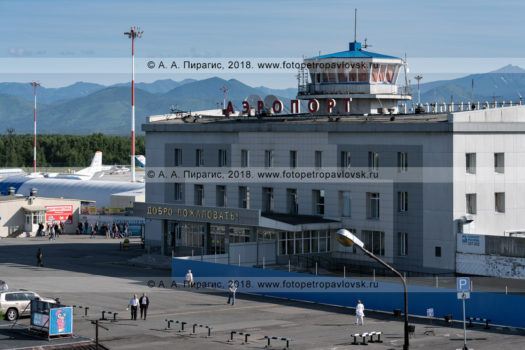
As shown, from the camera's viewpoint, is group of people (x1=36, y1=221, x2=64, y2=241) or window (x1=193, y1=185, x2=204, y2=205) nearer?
window (x1=193, y1=185, x2=204, y2=205)

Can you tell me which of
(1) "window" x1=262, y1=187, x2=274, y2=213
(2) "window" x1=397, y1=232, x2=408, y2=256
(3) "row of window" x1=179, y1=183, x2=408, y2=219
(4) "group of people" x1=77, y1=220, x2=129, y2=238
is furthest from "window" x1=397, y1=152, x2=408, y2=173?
(4) "group of people" x1=77, y1=220, x2=129, y2=238

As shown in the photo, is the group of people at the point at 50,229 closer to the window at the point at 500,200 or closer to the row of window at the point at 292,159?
the row of window at the point at 292,159

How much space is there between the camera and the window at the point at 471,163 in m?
60.4

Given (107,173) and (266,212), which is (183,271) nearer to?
(266,212)

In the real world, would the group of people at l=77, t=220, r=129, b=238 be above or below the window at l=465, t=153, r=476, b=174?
below

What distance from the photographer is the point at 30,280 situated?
63.8 m

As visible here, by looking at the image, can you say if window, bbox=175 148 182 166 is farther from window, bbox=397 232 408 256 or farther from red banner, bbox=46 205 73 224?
red banner, bbox=46 205 73 224

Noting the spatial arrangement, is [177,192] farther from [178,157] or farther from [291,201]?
[291,201]

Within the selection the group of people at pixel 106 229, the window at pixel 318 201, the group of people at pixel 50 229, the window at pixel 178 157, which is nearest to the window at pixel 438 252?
the window at pixel 318 201

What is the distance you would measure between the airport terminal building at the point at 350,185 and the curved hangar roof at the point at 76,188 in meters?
36.5

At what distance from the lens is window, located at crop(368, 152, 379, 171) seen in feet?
209

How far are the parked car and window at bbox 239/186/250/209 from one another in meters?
25.9

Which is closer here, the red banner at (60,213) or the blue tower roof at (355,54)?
the blue tower roof at (355,54)

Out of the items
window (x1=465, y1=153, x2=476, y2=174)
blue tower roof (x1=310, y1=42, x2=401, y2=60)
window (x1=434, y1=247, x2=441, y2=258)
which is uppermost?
blue tower roof (x1=310, y1=42, x2=401, y2=60)
